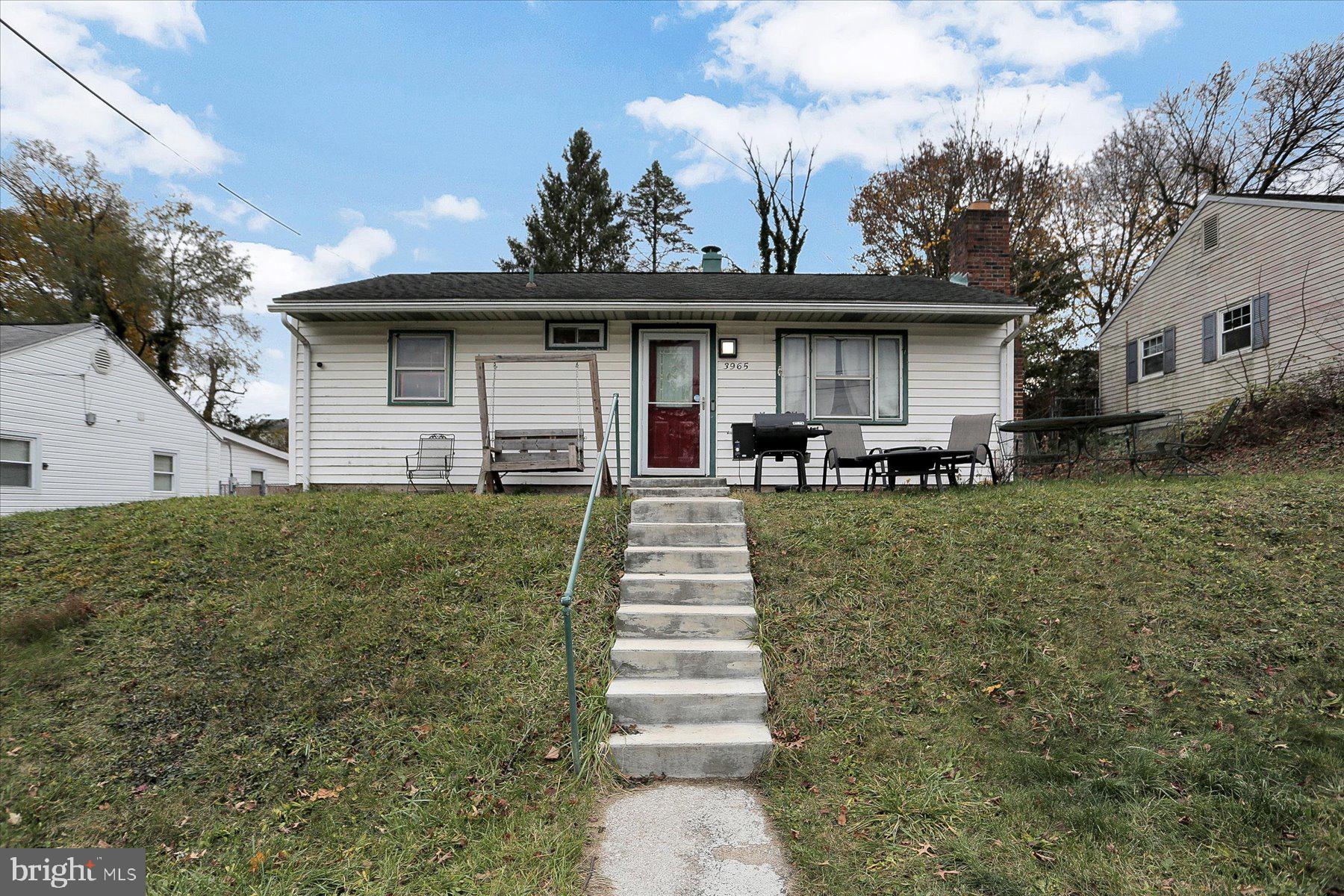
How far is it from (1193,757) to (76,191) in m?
32.4

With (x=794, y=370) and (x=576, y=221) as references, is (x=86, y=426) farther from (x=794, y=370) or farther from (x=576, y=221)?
(x=576, y=221)

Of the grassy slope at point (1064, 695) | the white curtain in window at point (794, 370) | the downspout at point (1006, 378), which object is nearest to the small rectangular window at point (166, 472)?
the white curtain in window at point (794, 370)

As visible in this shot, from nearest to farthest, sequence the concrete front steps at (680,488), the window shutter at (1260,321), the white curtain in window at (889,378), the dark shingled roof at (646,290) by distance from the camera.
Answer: the concrete front steps at (680,488) → the dark shingled roof at (646,290) → the white curtain in window at (889,378) → the window shutter at (1260,321)

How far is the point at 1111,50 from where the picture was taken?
1764cm

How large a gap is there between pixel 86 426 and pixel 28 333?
227 cm

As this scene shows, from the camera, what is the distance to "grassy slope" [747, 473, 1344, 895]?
2.93 m

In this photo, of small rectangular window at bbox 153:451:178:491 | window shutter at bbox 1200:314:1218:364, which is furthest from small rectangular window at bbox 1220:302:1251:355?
small rectangular window at bbox 153:451:178:491

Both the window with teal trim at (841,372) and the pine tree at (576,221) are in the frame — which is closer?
the window with teal trim at (841,372)

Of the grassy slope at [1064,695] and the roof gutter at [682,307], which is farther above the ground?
the roof gutter at [682,307]

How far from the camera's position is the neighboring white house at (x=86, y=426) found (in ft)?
44.7

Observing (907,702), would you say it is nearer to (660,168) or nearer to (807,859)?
(807,859)

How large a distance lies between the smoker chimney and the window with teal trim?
2.65m

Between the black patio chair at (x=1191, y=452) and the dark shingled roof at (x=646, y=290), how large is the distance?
116 inches

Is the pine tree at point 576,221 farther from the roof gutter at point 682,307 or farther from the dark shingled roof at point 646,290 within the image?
the roof gutter at point 682,307
